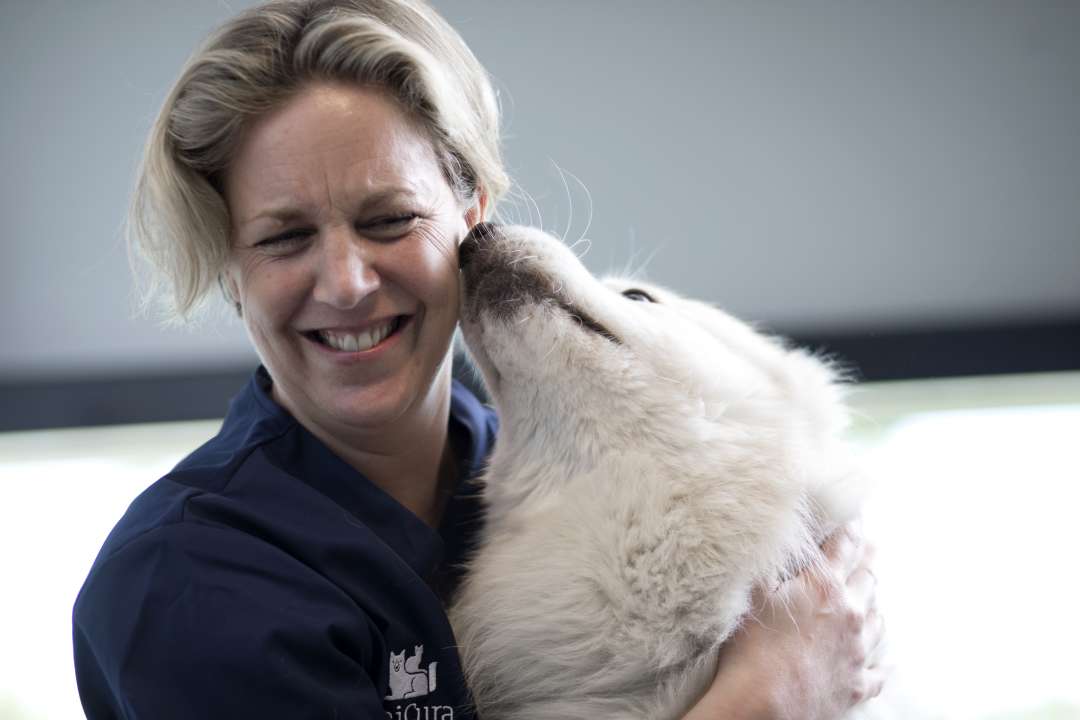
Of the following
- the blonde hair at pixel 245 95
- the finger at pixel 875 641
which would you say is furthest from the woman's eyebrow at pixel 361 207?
the finger at pixel 875 641

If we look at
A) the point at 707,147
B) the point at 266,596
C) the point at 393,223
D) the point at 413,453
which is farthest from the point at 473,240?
the point at 707,147

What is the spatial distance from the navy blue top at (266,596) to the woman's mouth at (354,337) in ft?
0.50

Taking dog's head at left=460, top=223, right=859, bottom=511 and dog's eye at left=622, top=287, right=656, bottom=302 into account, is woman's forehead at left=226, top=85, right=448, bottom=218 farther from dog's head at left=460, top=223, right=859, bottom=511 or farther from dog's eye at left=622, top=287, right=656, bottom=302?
dog's eye at left=622, top=287, right=656, bottom=302

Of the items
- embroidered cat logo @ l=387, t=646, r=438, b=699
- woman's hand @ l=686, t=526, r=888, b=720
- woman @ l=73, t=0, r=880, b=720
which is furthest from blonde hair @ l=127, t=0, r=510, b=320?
woman's hand @ l=686, t=526, r=888, b=720

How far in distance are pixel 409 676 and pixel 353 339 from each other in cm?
49

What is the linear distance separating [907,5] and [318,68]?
1739 mm

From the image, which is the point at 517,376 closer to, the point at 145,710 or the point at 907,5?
the point at 145,710

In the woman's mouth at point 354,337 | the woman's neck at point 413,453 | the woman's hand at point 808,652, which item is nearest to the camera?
the woman's hand at point 808,652

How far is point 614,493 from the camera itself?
1.43 metres

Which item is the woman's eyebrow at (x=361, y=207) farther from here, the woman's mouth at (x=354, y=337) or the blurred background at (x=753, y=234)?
the blurred background at (x=753, y=234)

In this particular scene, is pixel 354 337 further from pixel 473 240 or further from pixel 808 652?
pixel 808 652

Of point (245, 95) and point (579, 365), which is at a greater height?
point (245, 95)

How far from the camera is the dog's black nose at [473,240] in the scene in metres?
1.47

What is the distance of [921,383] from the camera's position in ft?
8.85
